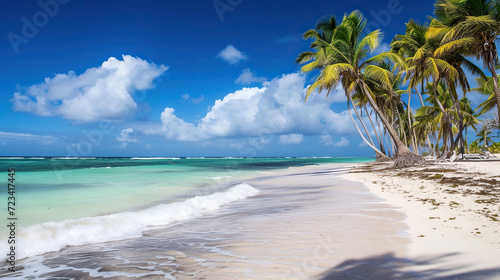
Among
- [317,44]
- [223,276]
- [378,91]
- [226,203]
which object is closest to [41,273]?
[223,276]

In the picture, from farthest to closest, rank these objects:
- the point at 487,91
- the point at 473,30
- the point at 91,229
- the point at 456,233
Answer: the point at 487,91, the point at 473,30, the point at 91,229, the point at 456,233

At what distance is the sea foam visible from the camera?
3.85 meters

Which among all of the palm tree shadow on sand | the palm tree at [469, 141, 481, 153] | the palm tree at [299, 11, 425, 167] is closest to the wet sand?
the palm tree shadow on sand

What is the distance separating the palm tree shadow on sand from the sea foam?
3323mm

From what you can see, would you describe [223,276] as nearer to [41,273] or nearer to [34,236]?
[41,273]

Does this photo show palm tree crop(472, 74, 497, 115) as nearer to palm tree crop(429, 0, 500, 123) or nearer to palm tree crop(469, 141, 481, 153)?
palm tree crop(429, 0, 500, 123)

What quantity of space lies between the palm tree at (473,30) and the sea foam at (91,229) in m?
16.8

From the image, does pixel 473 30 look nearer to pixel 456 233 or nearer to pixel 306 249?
pixel 456 233

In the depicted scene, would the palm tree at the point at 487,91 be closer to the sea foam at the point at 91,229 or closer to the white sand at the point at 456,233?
the white sand at the point at 456,233

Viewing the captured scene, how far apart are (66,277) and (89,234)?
5.98 feet

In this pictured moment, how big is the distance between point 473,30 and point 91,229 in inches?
747

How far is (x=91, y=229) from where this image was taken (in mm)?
4531

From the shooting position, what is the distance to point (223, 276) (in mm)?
2549

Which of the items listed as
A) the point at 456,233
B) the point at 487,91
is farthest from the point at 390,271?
the point at 487,91
